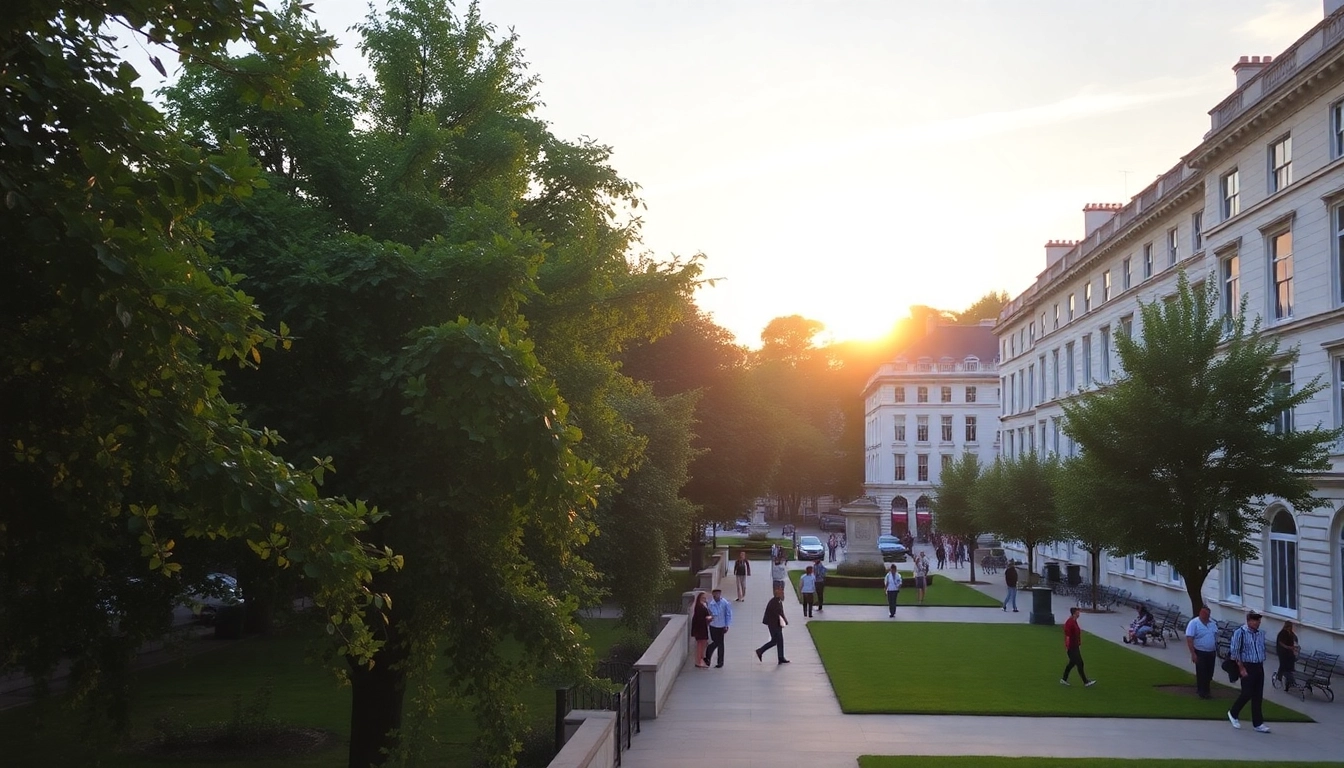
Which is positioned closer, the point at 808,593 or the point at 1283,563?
the point at 1283,563

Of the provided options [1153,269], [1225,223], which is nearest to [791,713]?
[1225,223]

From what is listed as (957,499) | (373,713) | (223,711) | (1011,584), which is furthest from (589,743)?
(957,499)

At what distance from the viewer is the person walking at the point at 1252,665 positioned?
1814cm

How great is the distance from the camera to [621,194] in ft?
56.3

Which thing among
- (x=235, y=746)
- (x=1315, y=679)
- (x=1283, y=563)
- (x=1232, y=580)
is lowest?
(x=235, y=746)

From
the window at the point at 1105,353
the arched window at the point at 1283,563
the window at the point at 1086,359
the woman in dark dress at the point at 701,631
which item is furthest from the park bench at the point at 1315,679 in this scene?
the window at the point at 1086,359

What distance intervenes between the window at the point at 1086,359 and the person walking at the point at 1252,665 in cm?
3489

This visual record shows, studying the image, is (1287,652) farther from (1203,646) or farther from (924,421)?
(924,421)

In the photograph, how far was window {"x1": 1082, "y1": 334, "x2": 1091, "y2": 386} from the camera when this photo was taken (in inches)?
2059

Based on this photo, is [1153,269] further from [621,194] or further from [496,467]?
[496,467]

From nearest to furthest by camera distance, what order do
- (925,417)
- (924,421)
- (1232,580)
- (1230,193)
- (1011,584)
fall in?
1. (1232,580)
2. (1230,193)
3. (1011,584)
4. (925,417)
5. (924,421)

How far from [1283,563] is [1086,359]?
24115mm

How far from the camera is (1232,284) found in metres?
33.5

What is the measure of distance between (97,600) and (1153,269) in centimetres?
4047
